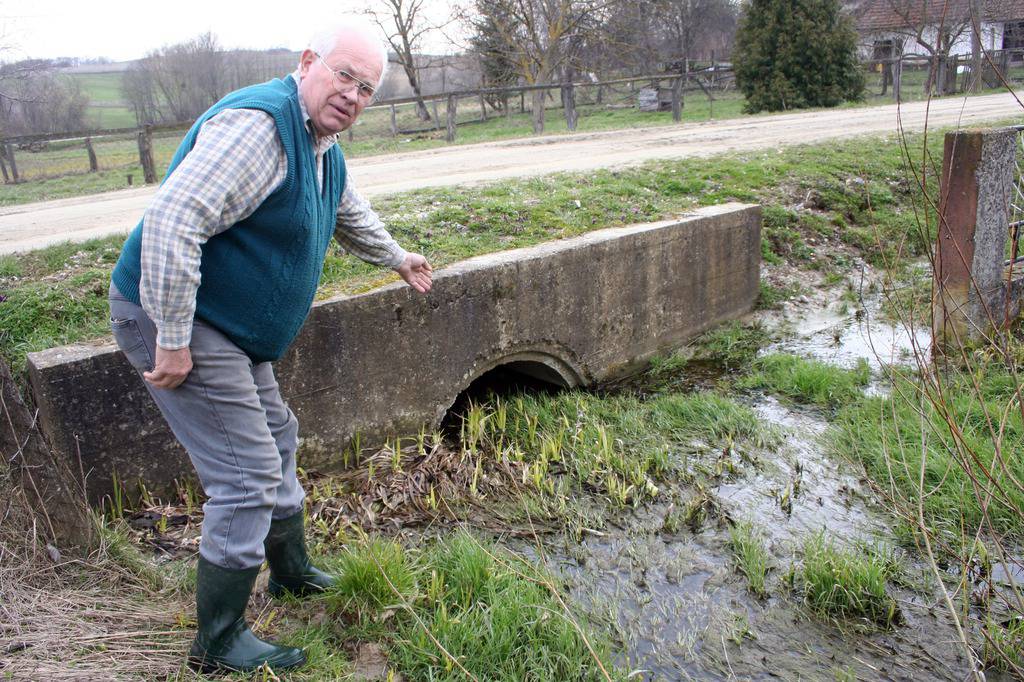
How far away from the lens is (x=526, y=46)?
27.3 meters

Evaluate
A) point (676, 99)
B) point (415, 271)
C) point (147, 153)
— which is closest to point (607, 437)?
point (415, 271)

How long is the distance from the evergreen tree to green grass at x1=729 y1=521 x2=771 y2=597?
20354 mm

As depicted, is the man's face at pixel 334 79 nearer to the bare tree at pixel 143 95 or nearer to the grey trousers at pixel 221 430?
the grey trousers at pixel 221 430

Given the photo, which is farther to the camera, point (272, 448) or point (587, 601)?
point (587, 601)

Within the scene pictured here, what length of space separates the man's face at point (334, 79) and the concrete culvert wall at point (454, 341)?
1974 millimetres

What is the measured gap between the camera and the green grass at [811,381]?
5.84m

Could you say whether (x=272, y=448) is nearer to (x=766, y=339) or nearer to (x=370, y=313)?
(x=370, y=313)

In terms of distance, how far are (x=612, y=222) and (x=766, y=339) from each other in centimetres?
170

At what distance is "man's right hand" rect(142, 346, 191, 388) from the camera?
2439mm

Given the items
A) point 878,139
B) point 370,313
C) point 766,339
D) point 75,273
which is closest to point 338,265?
point 370,313

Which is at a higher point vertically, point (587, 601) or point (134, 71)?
point (134, 71)

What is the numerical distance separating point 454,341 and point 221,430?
9.13 feet

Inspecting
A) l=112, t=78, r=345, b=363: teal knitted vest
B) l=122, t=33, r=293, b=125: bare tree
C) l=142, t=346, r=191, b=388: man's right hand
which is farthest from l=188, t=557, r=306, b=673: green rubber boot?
l=122, t=33, r=293, b=125: bare tree

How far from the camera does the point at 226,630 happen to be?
2770mm
